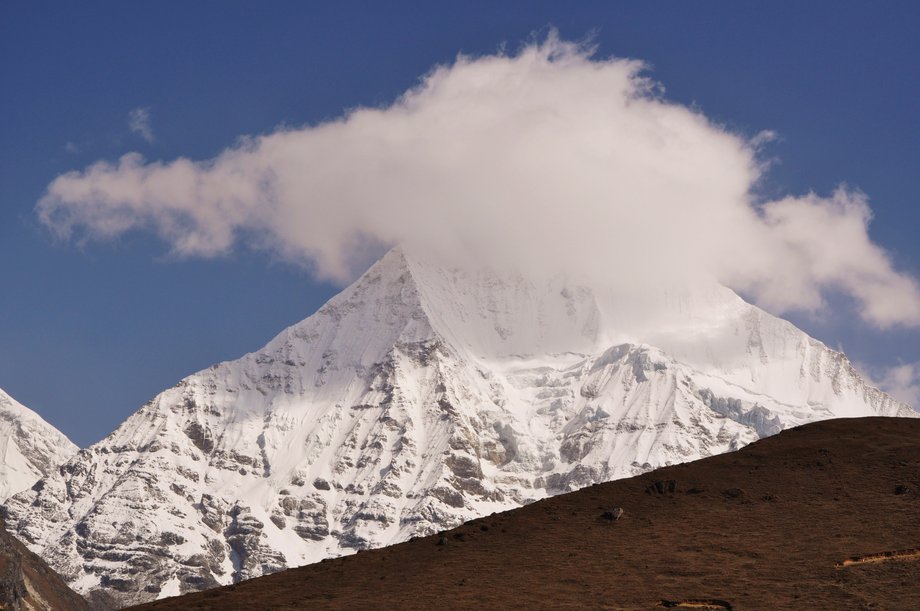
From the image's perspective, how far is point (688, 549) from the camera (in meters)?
77.6

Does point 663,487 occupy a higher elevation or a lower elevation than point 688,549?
higher

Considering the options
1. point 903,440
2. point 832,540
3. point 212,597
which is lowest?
point 212,597

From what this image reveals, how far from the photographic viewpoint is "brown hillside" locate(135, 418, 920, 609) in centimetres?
7075

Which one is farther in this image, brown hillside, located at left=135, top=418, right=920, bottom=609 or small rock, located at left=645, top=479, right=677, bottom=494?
small rock, located at left=645, top=479, right=677, bottom=494

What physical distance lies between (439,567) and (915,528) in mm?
25076

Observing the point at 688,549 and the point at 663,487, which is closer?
the point at 688,549

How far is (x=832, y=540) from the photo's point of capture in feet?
252

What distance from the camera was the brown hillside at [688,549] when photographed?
2785 inches

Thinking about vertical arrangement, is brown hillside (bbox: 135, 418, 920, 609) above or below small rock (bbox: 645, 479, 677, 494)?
below

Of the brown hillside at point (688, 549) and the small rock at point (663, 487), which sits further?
the small rock at point (663, 487)

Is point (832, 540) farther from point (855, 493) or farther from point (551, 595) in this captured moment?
point (551, 595)

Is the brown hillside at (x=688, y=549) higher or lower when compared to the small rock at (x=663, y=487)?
lower

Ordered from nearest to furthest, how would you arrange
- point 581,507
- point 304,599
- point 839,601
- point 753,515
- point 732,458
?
point 839,601
point 304,599
point 753,515
point 581,507
point 732,458

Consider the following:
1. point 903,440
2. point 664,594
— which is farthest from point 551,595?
point 903,440
